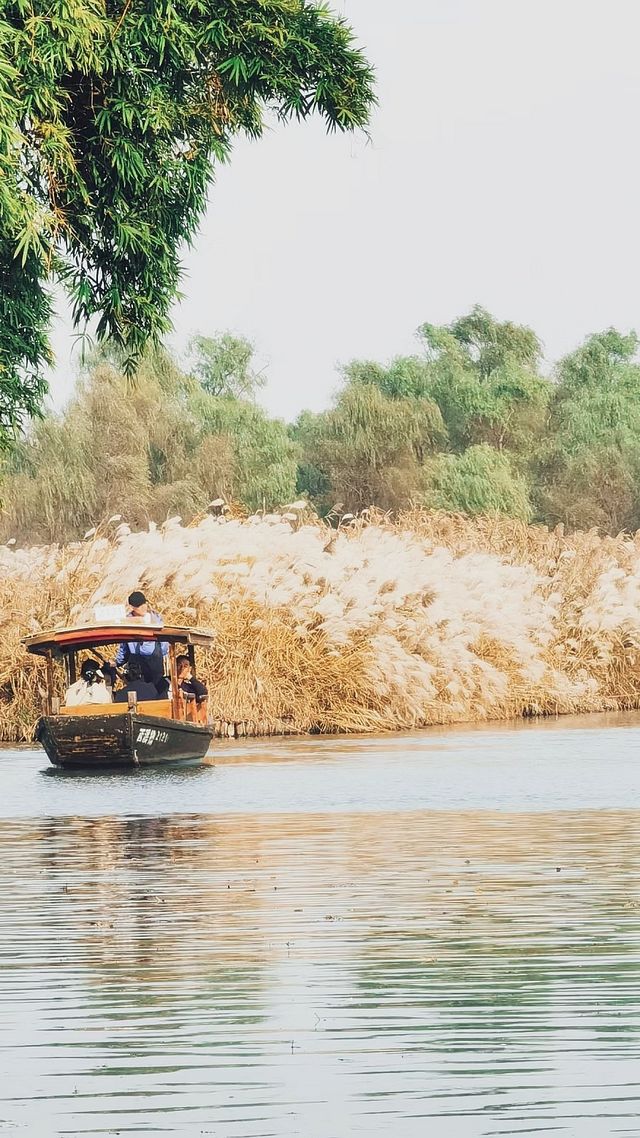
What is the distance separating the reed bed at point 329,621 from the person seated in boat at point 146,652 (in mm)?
3072

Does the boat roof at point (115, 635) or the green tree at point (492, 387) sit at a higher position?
the green tree at point (492, 387)

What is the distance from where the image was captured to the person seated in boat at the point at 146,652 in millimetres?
28016

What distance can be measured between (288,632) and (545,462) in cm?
4403

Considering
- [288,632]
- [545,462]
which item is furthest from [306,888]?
[545,462]

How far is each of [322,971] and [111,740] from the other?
16.5 meters

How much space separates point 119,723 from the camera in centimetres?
2617

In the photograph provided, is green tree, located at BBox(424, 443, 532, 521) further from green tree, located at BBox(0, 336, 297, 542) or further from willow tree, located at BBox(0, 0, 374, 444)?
willow tree, located at BBox(0, 0, 374, 444)

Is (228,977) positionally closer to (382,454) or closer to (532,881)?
(532,881)

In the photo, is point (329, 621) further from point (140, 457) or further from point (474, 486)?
point (474, 486)

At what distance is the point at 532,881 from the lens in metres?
13.9

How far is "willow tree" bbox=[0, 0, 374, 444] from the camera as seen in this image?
19.2 metres

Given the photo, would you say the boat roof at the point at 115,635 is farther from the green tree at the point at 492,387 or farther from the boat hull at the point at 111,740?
the green tree at the point at 492,387

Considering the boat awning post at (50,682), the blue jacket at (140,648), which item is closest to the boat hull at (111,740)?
the boat awning post at (50,682)

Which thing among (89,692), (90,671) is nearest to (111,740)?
(89,692)
